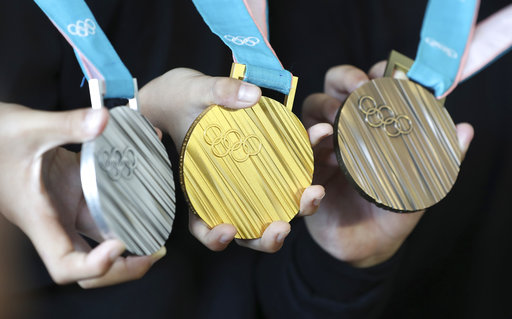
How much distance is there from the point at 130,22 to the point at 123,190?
1.17ft

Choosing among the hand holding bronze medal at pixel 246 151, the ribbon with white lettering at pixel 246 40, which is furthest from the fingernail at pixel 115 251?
the ribbon with white lettering at pixel 246 40

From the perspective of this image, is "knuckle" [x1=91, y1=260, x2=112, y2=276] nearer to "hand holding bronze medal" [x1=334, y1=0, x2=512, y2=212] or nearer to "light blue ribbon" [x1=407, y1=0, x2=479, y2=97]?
"hand holding bronze medal" [x1=334, y1=0, x2=512, y2=212]

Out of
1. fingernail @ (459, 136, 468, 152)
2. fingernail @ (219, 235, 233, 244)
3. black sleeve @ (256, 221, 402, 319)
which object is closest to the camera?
fingernail @ (219, 235, 233, 244)

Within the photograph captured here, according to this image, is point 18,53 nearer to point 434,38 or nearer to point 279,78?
point 279,78

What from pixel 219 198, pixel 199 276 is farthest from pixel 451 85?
pixel 199 276

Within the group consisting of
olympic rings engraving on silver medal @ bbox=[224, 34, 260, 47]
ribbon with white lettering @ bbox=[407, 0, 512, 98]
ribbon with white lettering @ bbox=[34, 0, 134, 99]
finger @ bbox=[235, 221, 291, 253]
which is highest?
ribbon with white lettering @ bbox=[34, 0, 134, 99]

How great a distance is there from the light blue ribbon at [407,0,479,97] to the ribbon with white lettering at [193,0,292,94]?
186 mm

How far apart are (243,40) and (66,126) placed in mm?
209

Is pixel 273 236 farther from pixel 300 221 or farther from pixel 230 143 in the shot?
pixel 300 221

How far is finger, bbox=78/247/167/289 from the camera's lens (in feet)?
1.32

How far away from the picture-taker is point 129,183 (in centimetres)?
37

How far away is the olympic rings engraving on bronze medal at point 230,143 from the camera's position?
44 cm

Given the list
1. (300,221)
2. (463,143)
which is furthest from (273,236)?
(300,221)

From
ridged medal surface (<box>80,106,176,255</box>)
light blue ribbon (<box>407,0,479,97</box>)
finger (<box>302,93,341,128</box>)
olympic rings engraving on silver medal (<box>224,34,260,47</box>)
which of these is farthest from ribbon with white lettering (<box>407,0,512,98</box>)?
ridged medal surface (<box>80,106,176,255</box>)
